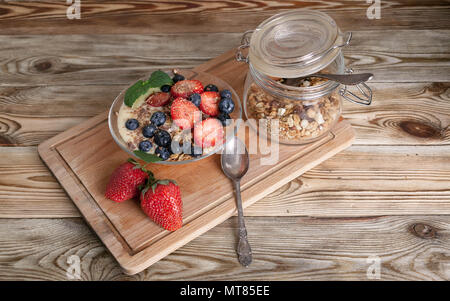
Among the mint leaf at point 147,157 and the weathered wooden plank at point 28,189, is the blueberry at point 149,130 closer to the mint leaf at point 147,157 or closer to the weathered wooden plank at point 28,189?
the mint leaf at point 147,157

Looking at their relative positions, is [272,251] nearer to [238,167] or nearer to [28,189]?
[238,167]

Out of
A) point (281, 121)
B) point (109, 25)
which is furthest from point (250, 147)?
point (109, 25)

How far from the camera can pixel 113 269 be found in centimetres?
115

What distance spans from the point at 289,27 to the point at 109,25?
799 mm

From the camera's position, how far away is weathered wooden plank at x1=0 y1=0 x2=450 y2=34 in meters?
1.68

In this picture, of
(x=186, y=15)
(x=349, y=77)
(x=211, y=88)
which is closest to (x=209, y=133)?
(x=211, y=88)

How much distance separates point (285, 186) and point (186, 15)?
85cm

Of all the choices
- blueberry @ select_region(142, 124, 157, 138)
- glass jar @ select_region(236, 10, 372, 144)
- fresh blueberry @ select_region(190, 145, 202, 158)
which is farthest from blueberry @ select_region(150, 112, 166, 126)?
glass jar @ select_region(236, 10, 372, 144)

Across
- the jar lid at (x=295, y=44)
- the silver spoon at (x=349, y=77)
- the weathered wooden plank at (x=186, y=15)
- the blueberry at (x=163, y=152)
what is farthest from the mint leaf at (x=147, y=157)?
the weathered wooden plank at (x=186, y=15)

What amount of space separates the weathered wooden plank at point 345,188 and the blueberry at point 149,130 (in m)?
0.30

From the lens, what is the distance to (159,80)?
125 cm

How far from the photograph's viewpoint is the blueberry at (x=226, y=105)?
1229 mm

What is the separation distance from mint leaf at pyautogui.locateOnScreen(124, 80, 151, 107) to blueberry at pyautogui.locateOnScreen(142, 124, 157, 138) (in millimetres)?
102

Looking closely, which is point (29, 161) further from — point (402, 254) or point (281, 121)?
point (402, 254)
